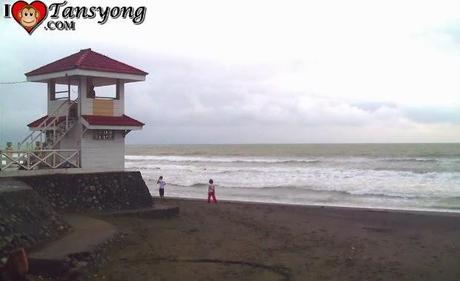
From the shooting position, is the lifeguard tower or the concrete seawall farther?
the lifeguard tower

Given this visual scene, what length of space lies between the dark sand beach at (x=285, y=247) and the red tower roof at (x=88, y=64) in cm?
532

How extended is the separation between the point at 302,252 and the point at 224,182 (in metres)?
25.9

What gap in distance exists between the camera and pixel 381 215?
21.0 metres

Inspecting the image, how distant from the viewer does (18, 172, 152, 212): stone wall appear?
1566cm

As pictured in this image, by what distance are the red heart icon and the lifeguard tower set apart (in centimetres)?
181

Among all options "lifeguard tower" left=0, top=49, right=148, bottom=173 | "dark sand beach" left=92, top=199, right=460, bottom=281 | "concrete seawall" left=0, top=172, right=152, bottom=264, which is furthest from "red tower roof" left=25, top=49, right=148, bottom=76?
"dark sand beach" left=92, top=199, right=460, bottom=281

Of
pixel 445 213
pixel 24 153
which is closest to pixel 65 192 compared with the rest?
pixel 24 153

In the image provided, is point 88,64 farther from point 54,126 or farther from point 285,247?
point 285,247

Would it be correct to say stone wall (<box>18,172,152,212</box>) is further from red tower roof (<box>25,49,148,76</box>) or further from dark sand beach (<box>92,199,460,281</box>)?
red tower roof (<box>25,49,148,76</box>)

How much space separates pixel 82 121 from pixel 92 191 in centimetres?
249

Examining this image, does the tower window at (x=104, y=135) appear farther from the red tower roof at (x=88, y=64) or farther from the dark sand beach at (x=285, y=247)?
the dark sand beach at (x=285, y=247)

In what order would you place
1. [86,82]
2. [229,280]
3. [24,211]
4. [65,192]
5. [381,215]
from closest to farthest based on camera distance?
[229,280], [24,211], [65,192], [86,82], [381,215]

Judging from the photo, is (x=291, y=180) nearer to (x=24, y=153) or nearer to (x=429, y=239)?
(x=429, y=239)

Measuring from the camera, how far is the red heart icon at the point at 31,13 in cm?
1573
